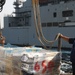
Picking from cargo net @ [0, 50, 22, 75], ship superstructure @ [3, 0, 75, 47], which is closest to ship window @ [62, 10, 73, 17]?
ship superstructure @ [3, 0, 75, 47]

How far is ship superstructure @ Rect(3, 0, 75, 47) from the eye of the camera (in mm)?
33000

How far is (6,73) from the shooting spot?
12.3ft

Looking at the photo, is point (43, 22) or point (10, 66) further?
point (43, 22)

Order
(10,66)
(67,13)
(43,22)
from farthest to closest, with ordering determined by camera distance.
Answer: (43,22) → (67,13) → (10,66)

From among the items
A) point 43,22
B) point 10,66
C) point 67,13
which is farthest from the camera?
point 43,22

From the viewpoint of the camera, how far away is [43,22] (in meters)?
37.4

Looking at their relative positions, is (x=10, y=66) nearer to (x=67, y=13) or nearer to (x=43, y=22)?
(x=67, y=13)

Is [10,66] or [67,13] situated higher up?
[67,13]

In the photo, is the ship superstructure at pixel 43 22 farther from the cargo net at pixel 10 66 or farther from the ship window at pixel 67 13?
the cargo net at pixel 10 66

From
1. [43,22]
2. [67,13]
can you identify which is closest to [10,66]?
[67,13]

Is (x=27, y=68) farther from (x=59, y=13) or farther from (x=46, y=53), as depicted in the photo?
(x=59, y=13)

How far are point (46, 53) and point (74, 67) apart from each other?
42 cm

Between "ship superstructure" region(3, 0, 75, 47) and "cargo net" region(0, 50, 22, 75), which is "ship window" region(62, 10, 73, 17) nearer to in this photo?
"ship superstructure" region(3, 0, 75, 47)

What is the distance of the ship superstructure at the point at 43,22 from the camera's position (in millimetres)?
33000
